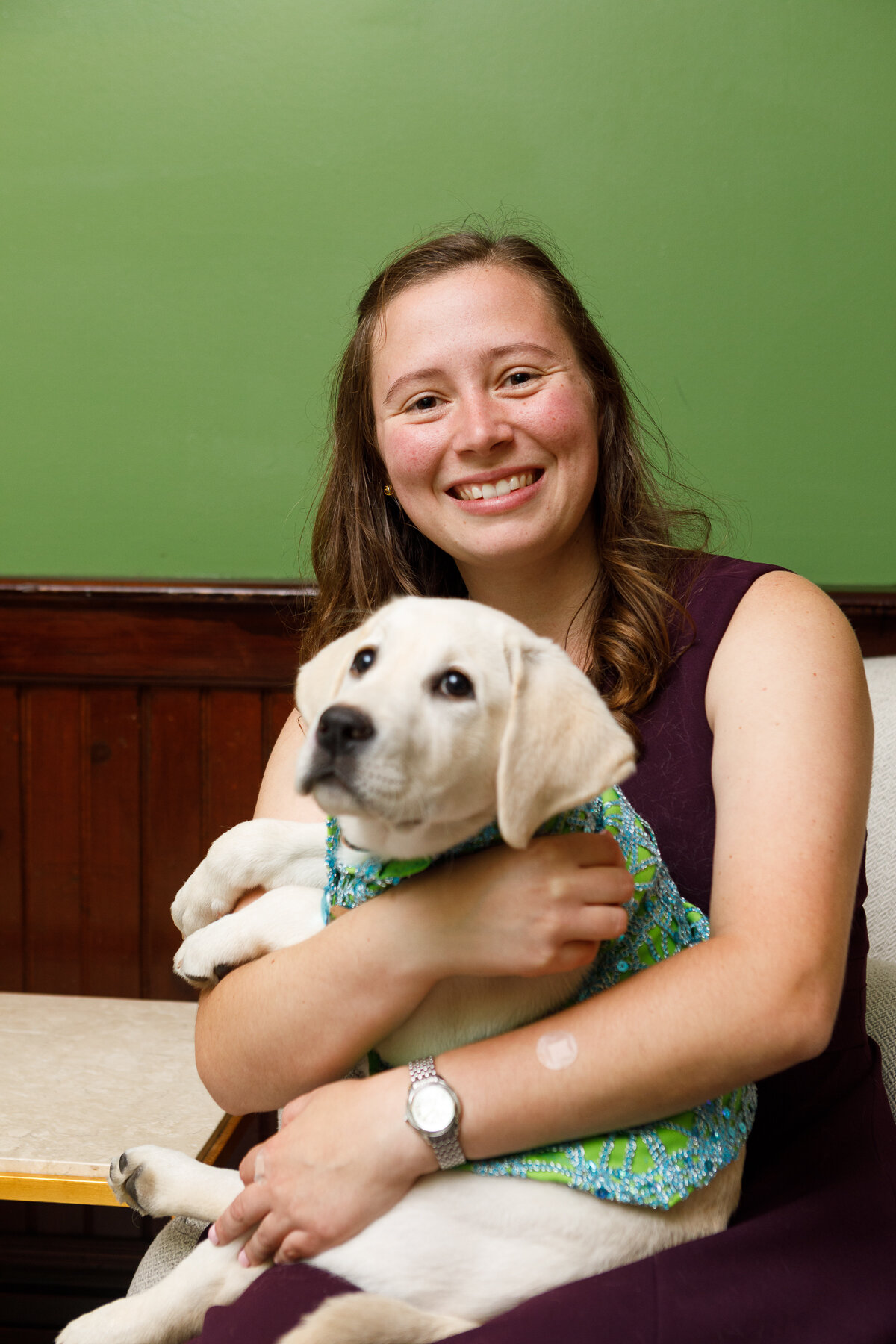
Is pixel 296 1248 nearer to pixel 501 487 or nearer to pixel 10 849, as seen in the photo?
pixel 501 487

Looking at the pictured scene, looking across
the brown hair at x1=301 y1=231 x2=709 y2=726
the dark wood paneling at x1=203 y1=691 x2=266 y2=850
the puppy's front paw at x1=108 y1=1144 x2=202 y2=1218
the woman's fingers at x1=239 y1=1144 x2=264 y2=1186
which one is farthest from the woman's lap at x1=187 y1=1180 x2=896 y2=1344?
the dark wood paneling at x1=203 y1=691 x2=266 y2=850

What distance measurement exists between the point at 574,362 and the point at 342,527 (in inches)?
18.5

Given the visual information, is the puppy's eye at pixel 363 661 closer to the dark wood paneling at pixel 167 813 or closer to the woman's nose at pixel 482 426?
the woman's nose at pixel 482 426

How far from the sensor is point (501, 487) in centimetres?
141

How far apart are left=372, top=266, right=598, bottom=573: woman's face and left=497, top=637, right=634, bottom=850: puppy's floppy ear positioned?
48 centimetres

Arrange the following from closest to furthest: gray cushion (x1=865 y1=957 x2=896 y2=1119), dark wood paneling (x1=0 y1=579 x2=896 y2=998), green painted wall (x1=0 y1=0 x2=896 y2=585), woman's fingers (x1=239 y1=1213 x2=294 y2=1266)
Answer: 1. woman's fingers (x1=239 y1=1213 x2=294 y2=1266)
2. gray cushion (x1=865 y1=957 x2=896 y2=1119)
3. green painted wall (x1=0 y1=0 x2=896 y2=585)
4. dark wood paneling (x1=0 y1=579 x2=896 y2=998)

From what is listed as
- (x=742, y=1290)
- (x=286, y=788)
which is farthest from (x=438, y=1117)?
(x=286, y=788)

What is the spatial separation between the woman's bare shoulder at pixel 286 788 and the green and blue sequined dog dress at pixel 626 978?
0.61ft

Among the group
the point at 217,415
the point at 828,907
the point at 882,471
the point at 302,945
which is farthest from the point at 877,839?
the point at 217,415

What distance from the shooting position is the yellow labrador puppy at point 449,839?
3.09ft

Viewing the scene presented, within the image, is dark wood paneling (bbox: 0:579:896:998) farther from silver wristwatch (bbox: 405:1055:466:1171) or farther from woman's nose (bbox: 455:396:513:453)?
silver wristwatch (bbox: 405:1055:466:1171)

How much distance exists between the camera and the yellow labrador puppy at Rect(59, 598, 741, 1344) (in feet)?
3.09

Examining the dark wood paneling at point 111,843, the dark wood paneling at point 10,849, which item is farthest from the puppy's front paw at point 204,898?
the dark wood paneling at point 10,849

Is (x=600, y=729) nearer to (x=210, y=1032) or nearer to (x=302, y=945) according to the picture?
(x=302, y=945)
